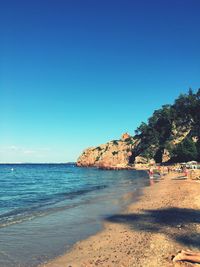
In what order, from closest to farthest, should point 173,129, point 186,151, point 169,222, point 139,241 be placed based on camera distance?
point 139,241 → point 169,222 → point 186,151 → point 173,129

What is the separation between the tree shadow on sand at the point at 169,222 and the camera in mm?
14007

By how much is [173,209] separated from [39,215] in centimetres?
919

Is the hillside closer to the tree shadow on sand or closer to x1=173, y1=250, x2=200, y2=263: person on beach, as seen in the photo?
the tree shadow on sand

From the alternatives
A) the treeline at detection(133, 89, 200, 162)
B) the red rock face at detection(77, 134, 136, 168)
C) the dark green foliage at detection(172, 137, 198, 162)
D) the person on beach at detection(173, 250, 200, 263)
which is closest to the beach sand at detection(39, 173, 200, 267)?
the person on beach at detection(173, 250, 200, 263)

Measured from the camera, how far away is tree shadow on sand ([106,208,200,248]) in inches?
551

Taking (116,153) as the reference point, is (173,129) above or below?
above

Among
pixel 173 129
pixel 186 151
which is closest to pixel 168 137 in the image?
pixel 173 129

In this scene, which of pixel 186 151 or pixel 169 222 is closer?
pixel 169 222

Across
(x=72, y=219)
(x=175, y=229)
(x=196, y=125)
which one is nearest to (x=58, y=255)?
(x=175, y=229)

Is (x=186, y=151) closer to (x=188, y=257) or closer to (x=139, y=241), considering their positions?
(x=139, y=241)

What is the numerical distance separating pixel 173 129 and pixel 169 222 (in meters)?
129

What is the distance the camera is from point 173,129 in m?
143

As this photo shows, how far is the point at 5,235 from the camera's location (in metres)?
16.1

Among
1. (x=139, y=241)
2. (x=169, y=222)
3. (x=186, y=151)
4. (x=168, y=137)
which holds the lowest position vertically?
(x=139, y=241)
